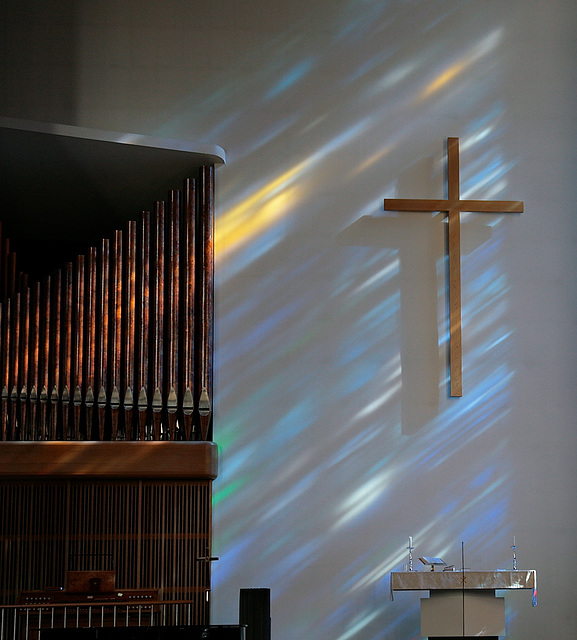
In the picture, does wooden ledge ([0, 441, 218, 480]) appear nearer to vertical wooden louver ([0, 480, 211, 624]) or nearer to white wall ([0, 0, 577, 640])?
vertical wooden louver ([0, 480, 211, 624])

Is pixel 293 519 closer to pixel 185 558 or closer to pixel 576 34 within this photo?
pixel 185 558

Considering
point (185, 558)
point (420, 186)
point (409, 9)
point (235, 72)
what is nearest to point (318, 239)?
point (420, 186)

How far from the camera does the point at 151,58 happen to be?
9203 millimetres

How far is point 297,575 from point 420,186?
141 inches

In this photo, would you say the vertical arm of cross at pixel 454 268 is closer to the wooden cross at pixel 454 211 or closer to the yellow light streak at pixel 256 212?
the wooden cross at pixel 454 211

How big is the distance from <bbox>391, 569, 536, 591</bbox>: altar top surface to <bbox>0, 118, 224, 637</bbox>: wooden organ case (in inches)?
61.7

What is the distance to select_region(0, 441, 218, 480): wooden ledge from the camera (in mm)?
7852

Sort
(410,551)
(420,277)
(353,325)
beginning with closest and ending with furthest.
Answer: (410,551) → (353,325) → (420,277)

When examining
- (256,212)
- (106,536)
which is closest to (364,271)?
(256,212)

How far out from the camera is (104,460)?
790 centimetres

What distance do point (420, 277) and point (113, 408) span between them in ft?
9.67

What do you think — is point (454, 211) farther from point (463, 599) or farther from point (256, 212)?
point (463, 599)

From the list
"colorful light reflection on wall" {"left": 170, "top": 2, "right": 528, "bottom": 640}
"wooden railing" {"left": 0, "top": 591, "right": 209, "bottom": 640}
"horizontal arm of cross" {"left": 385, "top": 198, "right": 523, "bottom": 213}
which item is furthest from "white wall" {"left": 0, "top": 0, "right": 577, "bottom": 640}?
"wooden railing" {"left": 0, "top": 591, "right": 209, "bottom": 640}

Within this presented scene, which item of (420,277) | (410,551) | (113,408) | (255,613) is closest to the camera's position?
(255,613)
